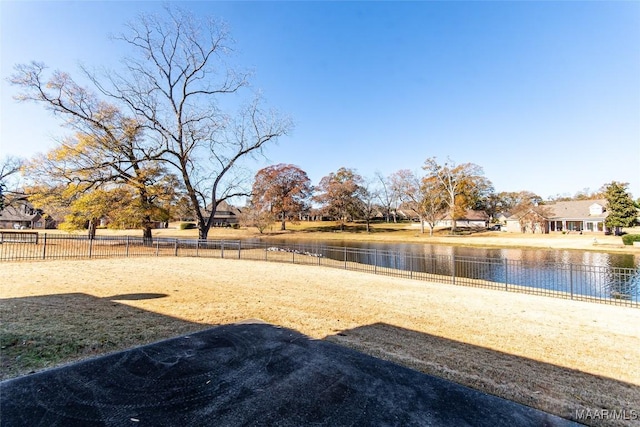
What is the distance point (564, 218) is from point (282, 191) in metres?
54.6

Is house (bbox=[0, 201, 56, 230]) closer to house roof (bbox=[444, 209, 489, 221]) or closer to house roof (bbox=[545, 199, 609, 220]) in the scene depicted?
house roof (bbox=[444, 209, 489, 221])

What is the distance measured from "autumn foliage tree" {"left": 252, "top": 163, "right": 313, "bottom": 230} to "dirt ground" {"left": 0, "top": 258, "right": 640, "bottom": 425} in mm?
51593

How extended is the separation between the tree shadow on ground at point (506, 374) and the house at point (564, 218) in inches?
2248

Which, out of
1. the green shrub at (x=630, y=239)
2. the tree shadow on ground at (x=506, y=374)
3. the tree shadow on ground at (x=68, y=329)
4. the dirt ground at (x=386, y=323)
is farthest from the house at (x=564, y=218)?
the tree shadow on ground at (x=68, y=329)

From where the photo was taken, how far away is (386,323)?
6.56 meters

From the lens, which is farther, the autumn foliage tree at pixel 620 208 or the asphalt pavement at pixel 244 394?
the autumn foliage tree at pixel 620 208

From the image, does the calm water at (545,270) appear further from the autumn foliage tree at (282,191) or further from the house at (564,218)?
the autumn foliage tree at (282,191)

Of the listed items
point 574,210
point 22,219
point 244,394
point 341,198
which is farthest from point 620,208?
point 22,219

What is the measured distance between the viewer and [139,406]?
310 centimetres

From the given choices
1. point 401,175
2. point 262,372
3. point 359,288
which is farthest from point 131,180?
point 401,175

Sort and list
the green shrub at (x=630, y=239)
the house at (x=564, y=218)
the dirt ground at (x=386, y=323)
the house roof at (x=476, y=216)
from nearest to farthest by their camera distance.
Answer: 1. the dirt ground at (x=386, y=323)
2. the green shrub at (x=630, y=239)
3. the house at (x=564, y=218)
4. the house roof at (x=476, y=216)

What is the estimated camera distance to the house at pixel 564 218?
50.7 metres

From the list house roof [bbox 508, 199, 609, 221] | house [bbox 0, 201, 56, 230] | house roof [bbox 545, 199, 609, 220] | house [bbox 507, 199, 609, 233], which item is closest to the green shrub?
house [bbox 507, 199, 609, 233]

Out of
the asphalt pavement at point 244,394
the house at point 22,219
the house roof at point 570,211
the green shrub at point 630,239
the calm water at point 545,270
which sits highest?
the house roof at point 570,211
